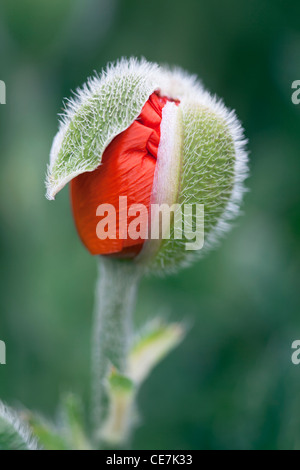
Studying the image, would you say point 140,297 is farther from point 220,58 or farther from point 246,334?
point 220,58

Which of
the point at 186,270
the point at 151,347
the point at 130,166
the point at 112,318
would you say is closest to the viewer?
the point at 130,166

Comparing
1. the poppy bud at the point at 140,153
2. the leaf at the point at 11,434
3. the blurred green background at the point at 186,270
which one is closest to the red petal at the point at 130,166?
the poppy bud at the point at 140,153

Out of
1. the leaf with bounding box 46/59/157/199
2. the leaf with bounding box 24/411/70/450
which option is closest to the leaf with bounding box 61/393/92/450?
the leaf with bounding box 24/411/70/450

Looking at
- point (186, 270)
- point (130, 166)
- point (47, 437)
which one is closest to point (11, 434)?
point (47, 437)

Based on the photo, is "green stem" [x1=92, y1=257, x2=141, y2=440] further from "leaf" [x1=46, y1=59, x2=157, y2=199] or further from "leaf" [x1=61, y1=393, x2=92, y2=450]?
"leaf" [x1=46, y1=59, x2=157, y2=199]

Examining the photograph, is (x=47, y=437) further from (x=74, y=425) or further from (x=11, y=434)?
(x=11, y=434)
